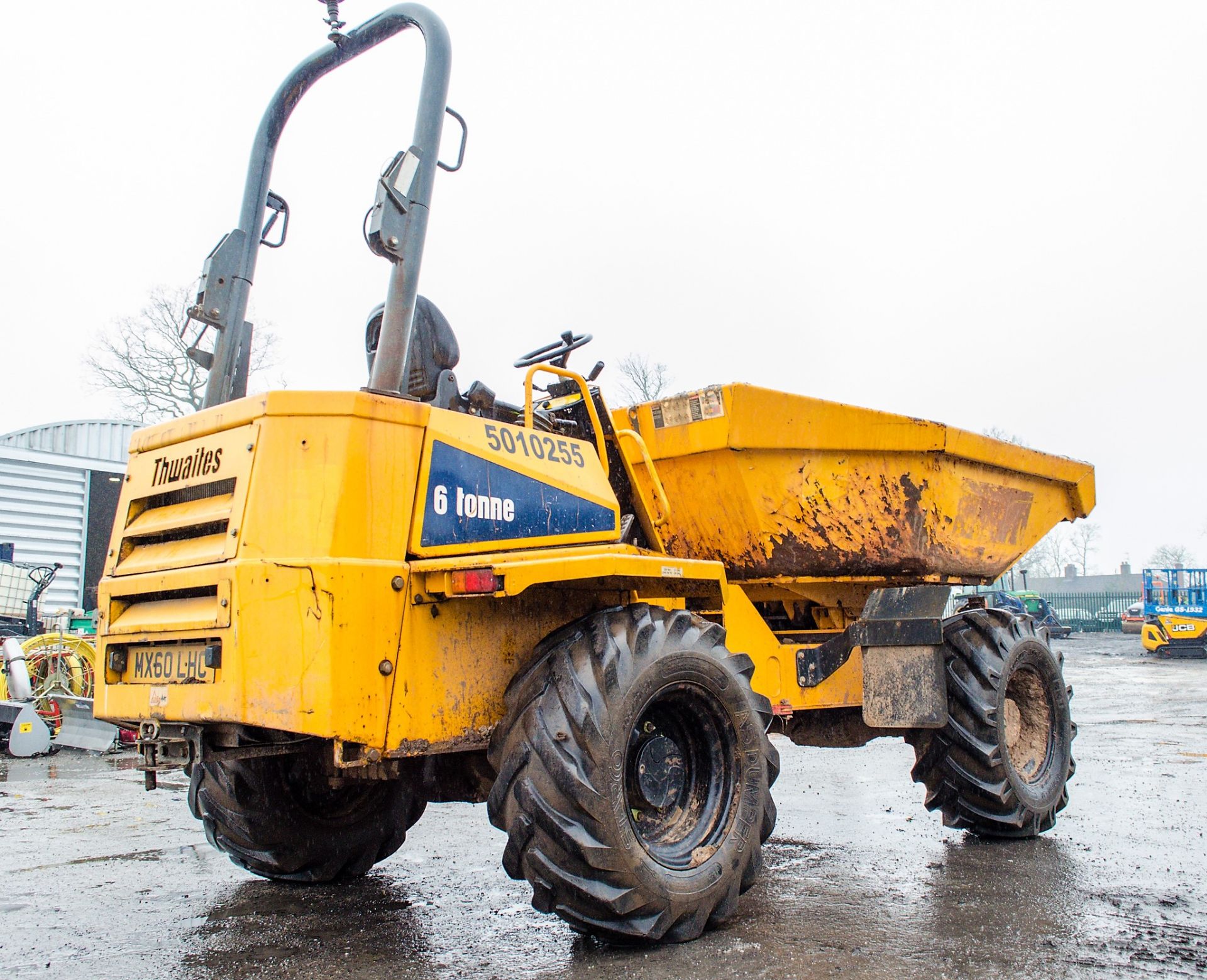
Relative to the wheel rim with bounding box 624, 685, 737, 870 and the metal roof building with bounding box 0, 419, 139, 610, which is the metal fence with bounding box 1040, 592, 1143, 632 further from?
the wheel rim with bounding box 624, 685, 737, 870

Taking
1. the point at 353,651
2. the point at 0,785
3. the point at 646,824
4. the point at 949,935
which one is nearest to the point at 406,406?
the point at 353,651

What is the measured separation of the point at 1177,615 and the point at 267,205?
2731 cm

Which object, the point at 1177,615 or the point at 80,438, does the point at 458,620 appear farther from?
the point at 1177,615

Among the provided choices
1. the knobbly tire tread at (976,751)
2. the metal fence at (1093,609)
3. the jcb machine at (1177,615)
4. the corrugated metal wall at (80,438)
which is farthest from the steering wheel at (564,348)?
the metal fence at (1093,609)

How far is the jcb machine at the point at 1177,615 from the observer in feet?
86.9

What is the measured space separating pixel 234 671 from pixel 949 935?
279 cm

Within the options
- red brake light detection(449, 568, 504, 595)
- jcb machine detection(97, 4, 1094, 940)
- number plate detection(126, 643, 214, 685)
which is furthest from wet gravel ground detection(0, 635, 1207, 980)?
red brake light detection(449, 568, 504, 595)

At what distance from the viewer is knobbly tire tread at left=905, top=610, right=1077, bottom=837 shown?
5891 mm

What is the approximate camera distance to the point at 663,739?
4.28m

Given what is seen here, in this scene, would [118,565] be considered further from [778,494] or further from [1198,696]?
[1198,696]

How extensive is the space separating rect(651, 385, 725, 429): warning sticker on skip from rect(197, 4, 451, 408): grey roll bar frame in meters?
2.12

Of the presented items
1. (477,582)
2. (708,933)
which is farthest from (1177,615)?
(477,582)

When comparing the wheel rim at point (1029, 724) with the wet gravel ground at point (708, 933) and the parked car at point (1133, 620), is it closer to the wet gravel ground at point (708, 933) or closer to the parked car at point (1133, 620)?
the wet gravel ground at point (708, 933)

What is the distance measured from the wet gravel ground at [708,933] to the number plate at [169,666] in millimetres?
1017
